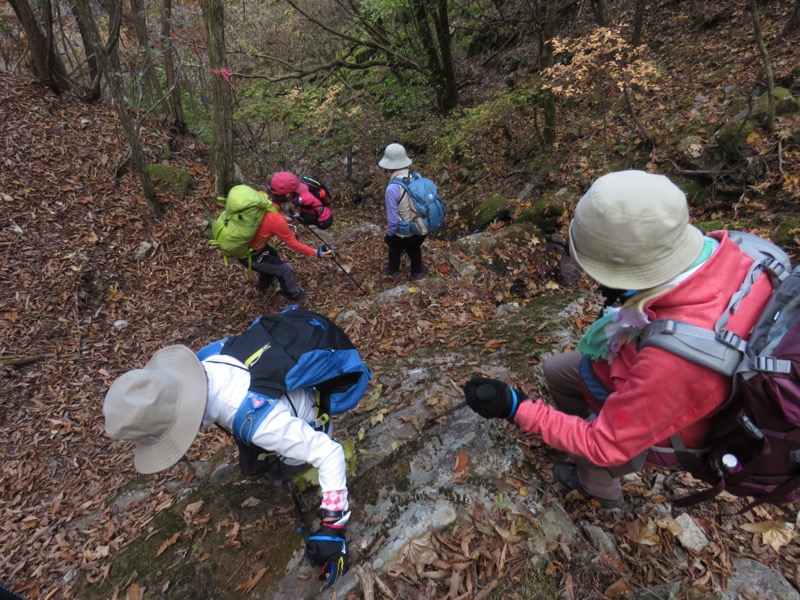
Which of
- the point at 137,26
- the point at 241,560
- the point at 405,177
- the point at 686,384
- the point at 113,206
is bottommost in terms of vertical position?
the point at 241,560

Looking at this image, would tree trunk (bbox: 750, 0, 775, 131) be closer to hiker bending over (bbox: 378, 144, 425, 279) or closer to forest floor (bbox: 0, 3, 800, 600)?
forest floor (bbox: 0, 3, 800, 600)

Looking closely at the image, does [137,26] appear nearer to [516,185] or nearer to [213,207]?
[213,207]

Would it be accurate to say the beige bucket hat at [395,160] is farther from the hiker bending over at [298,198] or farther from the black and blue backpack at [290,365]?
the black and blue backpack at [290,365]

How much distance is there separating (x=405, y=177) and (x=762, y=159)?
5133 millimetres

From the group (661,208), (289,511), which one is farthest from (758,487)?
(289,511)

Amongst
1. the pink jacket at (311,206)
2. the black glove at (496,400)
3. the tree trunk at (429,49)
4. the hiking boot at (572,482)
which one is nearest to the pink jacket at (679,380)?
the black glove at (496,400)

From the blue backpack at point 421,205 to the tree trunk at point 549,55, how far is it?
4.30 metres

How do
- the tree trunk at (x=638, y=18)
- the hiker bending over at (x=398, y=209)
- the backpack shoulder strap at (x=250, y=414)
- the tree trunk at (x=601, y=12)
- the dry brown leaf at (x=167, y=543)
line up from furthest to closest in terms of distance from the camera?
the tree trunk at (x=601, y=12)
the tree trunk at (x=638, y=18)
the hiker bending over at (x=398, y=209)
the dry brown leaf at (x=167, y=543)
the backpack shoulder strap at (x=250, y=414)

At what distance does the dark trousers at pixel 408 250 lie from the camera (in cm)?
645

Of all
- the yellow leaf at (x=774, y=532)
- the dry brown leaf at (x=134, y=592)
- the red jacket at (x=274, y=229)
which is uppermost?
the red jacket at (x=274, y=229)

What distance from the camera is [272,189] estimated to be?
5.98 meters

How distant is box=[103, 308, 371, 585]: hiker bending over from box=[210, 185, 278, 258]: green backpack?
119 inches

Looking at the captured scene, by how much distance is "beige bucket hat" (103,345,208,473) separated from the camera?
78.7 inches

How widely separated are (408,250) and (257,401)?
15.7ft
